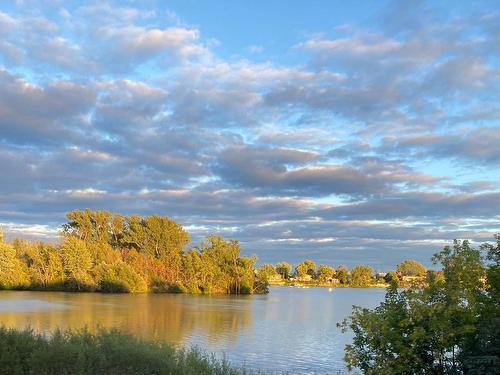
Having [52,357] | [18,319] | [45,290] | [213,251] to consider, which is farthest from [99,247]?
[52,357]

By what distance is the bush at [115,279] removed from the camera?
92500 millimetres

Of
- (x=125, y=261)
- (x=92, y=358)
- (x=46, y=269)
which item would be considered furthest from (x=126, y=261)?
(x=92, y=358)

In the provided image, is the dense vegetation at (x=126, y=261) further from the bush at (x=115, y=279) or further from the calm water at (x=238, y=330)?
the calm water at (x=238, y=330)

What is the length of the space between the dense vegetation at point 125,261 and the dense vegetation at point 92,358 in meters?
83.0

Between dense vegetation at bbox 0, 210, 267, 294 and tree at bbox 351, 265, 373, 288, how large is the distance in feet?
302

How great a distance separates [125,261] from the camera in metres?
102

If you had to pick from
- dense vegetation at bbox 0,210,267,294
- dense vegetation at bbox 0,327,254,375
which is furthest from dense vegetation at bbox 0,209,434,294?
dense vegetation at bbox 0,327,254,375

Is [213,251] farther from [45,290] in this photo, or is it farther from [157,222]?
[45,290]

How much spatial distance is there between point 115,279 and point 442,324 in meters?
88.0

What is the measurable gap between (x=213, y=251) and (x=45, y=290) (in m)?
30.6

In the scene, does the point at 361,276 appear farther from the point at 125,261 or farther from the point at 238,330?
the point at 238,330

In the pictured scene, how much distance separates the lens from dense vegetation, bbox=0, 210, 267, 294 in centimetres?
9225

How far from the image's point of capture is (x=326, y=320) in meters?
53.7

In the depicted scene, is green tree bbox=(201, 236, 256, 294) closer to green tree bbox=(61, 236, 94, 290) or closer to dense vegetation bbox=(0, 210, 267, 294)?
dense vegetation bbox=(0, 210, 267, 294)
